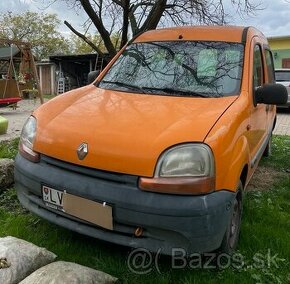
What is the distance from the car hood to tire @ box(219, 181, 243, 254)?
698 mm

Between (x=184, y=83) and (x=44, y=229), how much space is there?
1783 millimetres

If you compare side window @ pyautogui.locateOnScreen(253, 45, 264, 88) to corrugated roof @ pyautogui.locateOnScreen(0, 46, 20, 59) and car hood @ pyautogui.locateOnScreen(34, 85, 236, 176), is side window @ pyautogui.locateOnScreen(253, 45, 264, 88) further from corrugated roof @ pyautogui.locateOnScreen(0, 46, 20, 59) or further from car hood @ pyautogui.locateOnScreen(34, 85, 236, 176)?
corrugated roof @ pyautogui.locateOnScreen(0, 46, 20, 59)

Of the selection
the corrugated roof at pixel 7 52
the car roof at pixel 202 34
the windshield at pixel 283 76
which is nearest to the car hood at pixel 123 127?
the car roof at pixel 202 34

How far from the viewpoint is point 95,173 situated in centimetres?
263

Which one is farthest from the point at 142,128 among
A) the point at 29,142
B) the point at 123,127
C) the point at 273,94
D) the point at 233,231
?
the point at 273,94

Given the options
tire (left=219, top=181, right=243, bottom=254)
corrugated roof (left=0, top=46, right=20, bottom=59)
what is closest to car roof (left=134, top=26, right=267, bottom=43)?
tire (left=219, top=181, right=243, bottom=254)

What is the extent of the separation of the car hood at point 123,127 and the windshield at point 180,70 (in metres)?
0.22

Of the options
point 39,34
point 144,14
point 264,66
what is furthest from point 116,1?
point 39,34

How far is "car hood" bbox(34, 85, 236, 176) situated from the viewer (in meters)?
2.53

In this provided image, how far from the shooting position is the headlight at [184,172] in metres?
2.43

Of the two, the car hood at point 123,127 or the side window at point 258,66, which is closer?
the car hood at point 123,127

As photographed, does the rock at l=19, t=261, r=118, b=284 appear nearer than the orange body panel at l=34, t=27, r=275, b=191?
Yes

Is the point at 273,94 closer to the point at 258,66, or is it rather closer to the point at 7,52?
the point at 258,66

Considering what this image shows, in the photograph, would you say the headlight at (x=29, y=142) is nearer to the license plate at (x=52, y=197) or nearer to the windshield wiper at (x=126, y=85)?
the license plate at (x=52, y=197)
